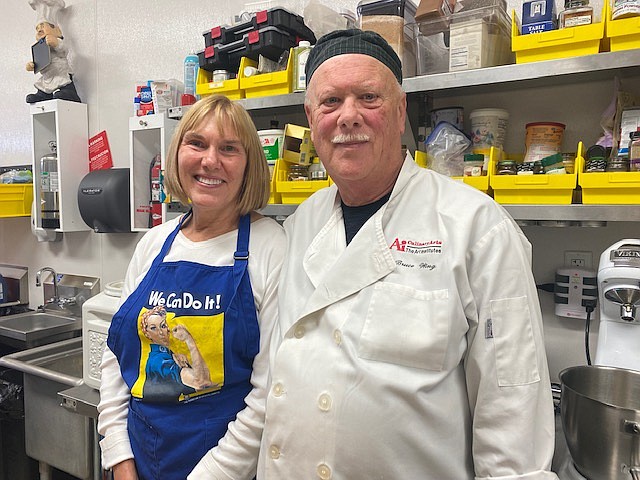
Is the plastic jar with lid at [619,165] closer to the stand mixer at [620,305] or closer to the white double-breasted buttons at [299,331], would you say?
the stand mixer at [620,305]

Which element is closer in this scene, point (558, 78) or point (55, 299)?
point (558, 78)

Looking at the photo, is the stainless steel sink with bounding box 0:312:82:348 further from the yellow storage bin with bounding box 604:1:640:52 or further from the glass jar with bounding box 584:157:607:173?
the yellow storage bin with bounding box 604:1:640:52

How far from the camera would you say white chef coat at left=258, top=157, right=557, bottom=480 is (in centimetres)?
90

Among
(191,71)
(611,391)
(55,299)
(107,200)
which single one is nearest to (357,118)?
(611,391)

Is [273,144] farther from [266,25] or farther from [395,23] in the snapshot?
[395,23]

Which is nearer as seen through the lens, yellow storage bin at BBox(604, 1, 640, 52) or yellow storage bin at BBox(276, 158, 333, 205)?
yellow storage bin at BBox(604, 1, 640, 52)

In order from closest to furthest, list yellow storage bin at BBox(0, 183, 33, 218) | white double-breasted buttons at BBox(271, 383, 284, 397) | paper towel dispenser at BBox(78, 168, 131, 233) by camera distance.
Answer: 1. white double-breasted buttons at BBox(271, 383, 284, 397)
2. paper towel dispenser at BBox(78, 168, 131, 233)
3. yellow storage bin at BBox(0, 183, 33, 218)

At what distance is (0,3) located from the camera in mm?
3318

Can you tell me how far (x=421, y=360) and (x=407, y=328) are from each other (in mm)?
65

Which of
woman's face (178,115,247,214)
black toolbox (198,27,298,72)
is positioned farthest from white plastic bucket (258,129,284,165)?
woman's face (178,115,247,214)

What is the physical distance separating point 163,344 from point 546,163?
1105 mm

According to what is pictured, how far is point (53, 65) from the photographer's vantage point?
273 cm

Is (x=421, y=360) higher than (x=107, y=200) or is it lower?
lower

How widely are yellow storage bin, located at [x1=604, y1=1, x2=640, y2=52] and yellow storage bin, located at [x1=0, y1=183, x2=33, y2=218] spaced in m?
3.09
